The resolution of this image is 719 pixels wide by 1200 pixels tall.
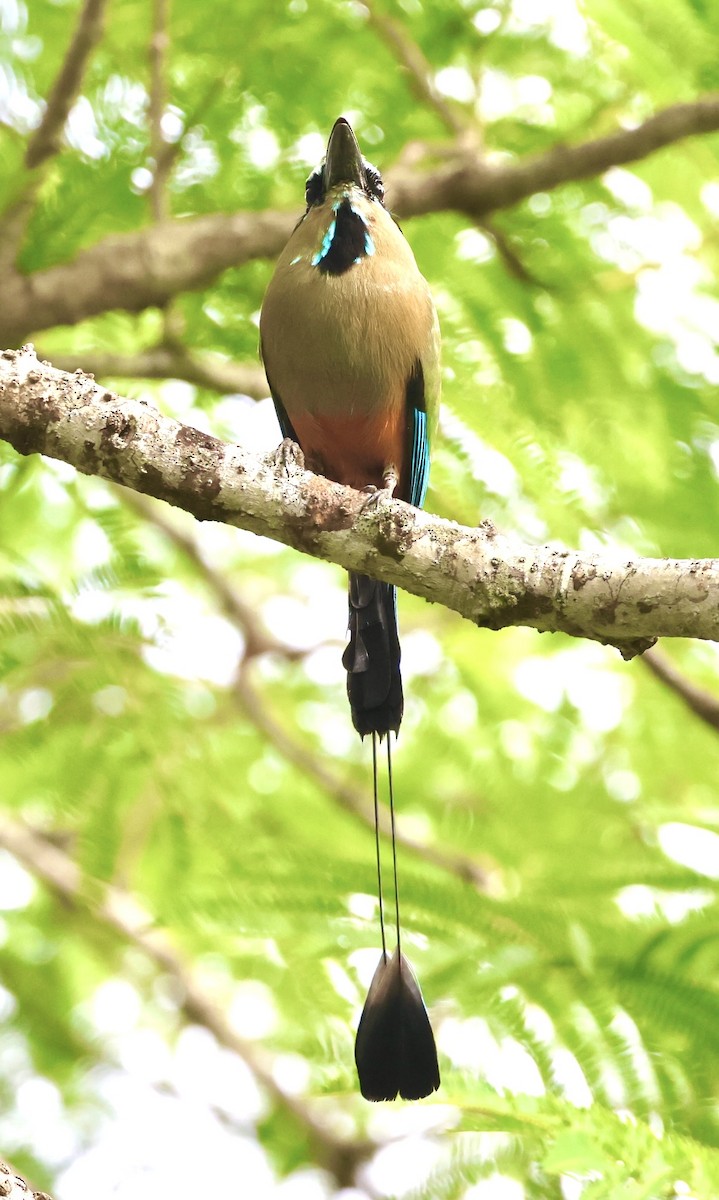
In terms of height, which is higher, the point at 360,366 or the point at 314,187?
the point at 314,187

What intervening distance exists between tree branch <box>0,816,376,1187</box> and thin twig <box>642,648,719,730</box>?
166cm

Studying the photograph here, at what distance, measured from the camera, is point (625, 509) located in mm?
3594

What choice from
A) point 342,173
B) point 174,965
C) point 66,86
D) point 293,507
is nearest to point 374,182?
point 342,173

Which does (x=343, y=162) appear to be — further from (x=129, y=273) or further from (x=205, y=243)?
(x=129, y=273)

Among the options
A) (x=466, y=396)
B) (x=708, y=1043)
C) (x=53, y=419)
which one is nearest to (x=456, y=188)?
(x=466, y=396)

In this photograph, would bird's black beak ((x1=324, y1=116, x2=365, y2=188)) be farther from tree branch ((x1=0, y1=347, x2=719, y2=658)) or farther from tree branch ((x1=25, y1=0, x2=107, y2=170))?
tree branch ((x1=0, y1=347, x2=719, y2=658))

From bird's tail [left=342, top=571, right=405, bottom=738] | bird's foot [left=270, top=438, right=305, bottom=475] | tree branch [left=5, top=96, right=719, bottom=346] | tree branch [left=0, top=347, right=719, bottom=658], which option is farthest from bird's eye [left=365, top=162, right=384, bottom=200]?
tree branch [left=0, top=347, right=719, bottom=658]

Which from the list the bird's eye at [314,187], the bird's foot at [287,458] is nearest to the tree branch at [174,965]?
the bird's foot at [287,458]

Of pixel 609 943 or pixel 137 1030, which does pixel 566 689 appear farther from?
pixel 137 1030

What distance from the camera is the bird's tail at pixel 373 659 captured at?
3.12 metres

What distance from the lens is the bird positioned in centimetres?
321

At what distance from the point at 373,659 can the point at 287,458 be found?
1.88ft

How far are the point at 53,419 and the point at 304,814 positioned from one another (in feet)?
7.95

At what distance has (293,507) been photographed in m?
2.49
